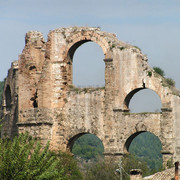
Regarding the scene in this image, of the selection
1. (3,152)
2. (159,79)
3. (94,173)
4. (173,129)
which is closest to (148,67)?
(159,79)

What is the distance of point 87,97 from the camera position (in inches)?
1320

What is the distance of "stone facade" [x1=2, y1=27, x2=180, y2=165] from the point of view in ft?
104

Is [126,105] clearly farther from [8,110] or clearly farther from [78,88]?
[8,110]

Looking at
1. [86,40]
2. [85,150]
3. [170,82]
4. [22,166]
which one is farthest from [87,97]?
[85,150]

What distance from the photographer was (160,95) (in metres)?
31.8

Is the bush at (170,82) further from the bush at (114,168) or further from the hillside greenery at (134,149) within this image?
the hillside greenery at (134,149)

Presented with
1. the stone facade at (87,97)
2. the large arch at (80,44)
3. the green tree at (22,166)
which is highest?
the large arch at (80,44)

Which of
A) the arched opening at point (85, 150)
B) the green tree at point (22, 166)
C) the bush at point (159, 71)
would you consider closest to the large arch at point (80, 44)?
the bush at point (159, 71)

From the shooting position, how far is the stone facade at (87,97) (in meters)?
31.8

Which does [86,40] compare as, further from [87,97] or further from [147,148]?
[147,148]

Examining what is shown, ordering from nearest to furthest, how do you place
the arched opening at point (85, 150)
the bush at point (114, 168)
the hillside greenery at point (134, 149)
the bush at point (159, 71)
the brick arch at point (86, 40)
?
the bush at point (114, 168) < the bush at point (159, 71) < the brick arch at point (86, 40) < the arched opening at point (85, 150) < the hillside greenery at point (134, 149)

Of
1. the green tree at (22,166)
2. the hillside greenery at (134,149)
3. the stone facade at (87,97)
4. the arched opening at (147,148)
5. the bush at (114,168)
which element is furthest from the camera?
the arched opening at (147,148)

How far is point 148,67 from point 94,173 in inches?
215

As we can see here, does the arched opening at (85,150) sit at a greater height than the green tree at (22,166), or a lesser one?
greater
